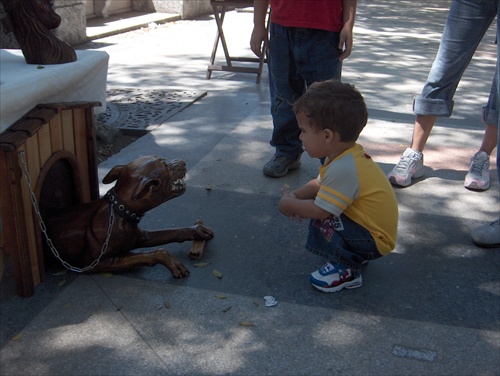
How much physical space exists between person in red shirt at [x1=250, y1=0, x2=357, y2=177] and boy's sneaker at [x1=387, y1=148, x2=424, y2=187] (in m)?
0.63

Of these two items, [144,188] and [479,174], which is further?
[479,174]

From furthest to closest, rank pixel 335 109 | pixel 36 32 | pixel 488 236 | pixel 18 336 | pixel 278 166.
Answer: pixel 278 166, pixel 488 236, pixel 36 32, pixel 335 109, pixel 18 336

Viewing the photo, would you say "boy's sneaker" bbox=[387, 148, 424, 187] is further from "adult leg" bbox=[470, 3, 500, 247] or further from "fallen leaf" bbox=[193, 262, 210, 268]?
"fallen leaf" bbox=[193, 262, 210, 268]

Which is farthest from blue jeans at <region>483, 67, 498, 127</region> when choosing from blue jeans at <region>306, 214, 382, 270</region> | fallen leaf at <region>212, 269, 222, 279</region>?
fallen leaf at <region>212, 269, 222, 279</region>

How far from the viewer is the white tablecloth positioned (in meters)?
2.60

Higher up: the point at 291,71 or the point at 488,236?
the point at 291,71

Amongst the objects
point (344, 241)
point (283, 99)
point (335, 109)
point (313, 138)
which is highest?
point (335, 109)

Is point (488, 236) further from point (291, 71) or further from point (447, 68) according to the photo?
point (291, 71)

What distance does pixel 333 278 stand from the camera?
2816 millimetres

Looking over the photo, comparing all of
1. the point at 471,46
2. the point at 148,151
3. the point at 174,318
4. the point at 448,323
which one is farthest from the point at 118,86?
the point at 448,323

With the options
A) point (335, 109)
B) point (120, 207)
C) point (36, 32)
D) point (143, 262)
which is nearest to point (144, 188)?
point (120, 207)

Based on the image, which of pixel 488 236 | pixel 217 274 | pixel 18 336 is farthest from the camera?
pixel 488 236

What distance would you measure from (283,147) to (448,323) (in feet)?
5.89

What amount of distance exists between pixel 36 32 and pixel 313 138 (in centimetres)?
151
